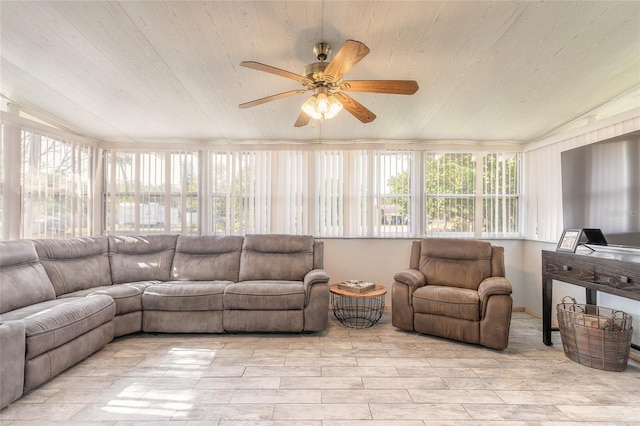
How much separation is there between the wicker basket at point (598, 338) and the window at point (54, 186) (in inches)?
208

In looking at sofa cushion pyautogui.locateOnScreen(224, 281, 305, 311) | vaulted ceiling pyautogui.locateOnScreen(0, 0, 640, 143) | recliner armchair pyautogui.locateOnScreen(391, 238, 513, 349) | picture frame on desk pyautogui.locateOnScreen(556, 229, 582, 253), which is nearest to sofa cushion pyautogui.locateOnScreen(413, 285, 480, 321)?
recliner armchair pyautogui.locateOnScreen(391, 238, 513, 349)

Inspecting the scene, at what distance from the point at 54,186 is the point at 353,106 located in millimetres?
3566

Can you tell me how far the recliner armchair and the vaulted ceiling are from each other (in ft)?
4.94

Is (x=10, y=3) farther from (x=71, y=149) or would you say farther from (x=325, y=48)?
(x=71, y=149)

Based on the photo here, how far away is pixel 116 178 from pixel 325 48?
3.67 meters

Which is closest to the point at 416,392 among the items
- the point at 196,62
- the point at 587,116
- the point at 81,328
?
the point at 81,328

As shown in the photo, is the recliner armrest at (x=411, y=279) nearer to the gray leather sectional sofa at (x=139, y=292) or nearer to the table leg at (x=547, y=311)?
the gray leather sectional sofa at (x=139, y=292)

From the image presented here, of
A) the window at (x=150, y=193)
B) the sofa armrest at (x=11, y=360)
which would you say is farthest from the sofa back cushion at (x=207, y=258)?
the sofa armrest at (x=11, y=360)

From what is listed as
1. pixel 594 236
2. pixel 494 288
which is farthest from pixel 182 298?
pixel 594 236

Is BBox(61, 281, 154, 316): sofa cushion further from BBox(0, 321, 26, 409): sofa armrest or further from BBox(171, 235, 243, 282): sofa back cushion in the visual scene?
BBox(0, 321, 26, 409): sofa armrest

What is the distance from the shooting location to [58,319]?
224cm

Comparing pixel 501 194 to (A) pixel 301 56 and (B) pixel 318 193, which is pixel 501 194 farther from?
(A) pixel 301 56

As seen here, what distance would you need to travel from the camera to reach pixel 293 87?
255 centimetres

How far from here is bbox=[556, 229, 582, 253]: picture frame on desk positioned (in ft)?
9.02
